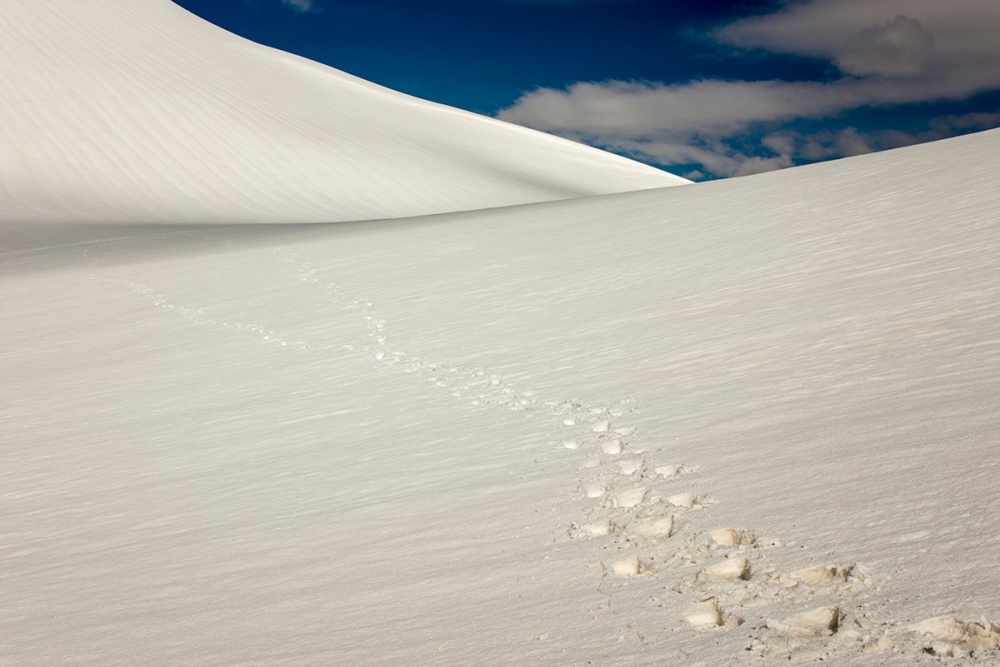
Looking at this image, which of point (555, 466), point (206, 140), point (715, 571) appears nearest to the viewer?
point (715, 571)

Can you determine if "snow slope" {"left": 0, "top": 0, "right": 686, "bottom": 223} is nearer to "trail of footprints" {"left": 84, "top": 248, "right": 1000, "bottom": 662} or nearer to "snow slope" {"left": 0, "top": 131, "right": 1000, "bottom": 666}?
"snow slope" {"left": 0, "top": 131, "right": 1000, "bottom": 666}

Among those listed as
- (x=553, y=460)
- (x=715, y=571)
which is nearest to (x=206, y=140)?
(x=553, y=460)

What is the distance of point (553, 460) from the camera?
3.64m

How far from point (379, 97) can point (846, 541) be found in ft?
118

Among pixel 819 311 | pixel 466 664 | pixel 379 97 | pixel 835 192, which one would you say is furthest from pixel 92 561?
pixel 379 97

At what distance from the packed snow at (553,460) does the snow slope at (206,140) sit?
46.6 feet

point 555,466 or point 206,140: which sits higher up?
point 206,140

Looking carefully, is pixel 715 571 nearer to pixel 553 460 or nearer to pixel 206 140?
pixel 553 460

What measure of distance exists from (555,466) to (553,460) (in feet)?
0.28

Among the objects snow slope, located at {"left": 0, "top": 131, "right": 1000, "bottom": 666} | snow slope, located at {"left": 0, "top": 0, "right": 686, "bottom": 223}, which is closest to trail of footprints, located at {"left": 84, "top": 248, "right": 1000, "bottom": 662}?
snow slope, located at {"left": 0, "top": 131, "right": 1000, "bottom": 666}

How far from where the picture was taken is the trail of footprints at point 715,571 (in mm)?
1860

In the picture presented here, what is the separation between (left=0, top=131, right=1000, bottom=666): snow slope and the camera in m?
2.21

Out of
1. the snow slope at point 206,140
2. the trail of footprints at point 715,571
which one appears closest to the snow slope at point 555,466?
the trail of footprints at point 715,571

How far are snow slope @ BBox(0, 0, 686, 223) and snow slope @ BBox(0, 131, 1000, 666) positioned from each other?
1485cm
